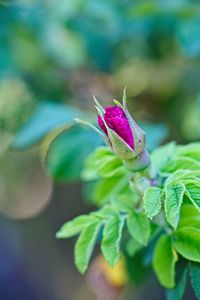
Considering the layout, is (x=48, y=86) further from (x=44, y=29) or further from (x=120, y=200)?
(x=120, y=200)

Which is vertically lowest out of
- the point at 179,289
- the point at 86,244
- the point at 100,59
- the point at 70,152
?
the point at 179,289

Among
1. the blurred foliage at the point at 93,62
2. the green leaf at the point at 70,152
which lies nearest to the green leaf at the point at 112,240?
the green leaf at the point at 70,152

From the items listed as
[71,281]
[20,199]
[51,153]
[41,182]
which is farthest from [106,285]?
[71,281]

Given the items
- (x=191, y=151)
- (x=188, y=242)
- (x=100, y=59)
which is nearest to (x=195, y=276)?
(x=188, y=242)

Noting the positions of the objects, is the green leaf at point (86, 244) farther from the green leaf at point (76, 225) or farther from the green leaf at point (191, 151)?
the green leaf at point (191, 151)

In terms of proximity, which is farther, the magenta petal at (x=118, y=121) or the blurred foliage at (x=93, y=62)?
the blurred foliage at (x=93, y=62)

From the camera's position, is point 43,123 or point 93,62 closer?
point 43,123

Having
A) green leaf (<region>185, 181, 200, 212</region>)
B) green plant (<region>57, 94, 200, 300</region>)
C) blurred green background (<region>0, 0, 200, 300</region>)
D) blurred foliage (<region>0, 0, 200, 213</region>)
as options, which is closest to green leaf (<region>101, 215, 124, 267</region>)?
green plant (<region>57, 94, 200, 300</region>)

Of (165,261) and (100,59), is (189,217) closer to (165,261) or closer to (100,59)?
(165,261)
